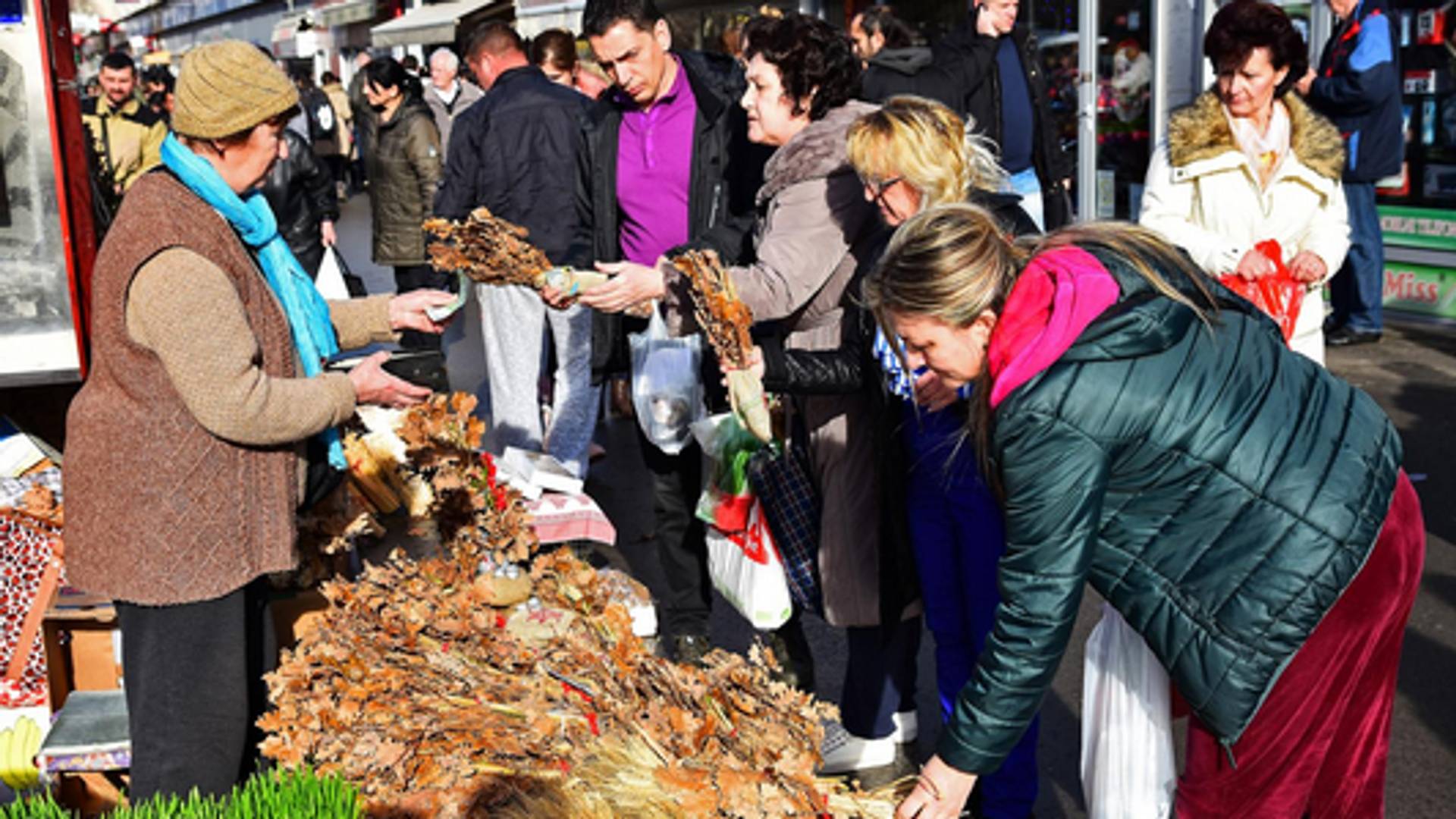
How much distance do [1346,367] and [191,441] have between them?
6653mm

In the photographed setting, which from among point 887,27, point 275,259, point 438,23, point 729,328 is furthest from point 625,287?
point 438,23

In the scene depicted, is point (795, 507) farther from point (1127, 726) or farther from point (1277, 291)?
point (1277, 291)

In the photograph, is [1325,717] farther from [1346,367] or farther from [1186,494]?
[1346,367]

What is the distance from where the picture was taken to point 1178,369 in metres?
2.43

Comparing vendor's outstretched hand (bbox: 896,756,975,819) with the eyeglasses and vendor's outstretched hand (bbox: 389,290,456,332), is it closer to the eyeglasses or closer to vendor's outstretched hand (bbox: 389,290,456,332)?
the eyeglasses

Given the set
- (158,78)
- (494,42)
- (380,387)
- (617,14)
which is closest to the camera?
(380,387)

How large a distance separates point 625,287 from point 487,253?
1.20ft

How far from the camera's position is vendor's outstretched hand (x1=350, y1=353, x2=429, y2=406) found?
3.20 metres

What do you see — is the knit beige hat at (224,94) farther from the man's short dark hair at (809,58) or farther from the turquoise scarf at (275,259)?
the man's short dark hair at (809,58)

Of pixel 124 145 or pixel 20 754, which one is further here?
pixel 124 145

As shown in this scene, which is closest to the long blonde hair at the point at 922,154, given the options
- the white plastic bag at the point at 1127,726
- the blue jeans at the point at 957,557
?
the blue jeans at the point at 957,557

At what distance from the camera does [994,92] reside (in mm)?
6605

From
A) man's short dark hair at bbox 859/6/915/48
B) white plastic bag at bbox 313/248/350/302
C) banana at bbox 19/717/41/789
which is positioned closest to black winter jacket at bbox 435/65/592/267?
white plastic bag at bbox 313/248/350/302

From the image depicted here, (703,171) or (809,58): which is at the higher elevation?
(809,58)
